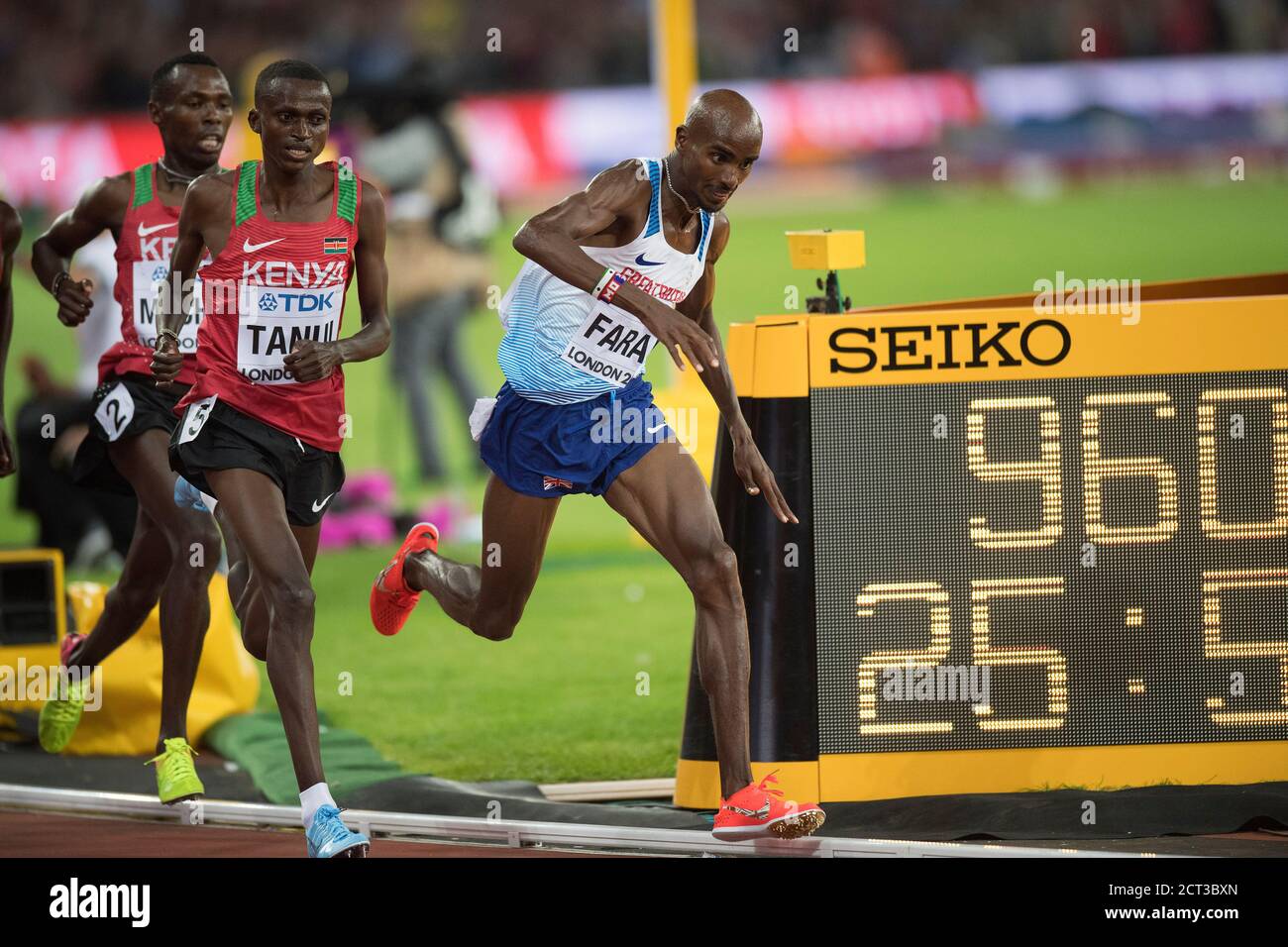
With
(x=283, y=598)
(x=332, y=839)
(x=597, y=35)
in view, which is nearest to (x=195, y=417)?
(x=283, y=598)

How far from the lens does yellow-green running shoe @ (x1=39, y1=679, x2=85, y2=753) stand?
7707 mm

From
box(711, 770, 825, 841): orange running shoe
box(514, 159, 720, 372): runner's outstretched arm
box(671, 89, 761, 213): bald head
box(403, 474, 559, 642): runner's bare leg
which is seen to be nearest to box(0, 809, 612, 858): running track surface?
box(711, 770, 825, 841): orange running shoe

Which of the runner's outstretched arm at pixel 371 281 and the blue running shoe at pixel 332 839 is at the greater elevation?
the runner's outstretched arm at pixel 371 281

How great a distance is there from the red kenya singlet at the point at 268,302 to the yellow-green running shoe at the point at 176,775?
4.41ft

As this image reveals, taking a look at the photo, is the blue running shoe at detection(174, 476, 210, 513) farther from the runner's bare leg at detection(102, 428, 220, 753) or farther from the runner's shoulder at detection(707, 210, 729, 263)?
the runner's shoulder at detection(707, 210, 729, 263)

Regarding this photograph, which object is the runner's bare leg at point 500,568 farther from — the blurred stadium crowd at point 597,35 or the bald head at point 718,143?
the blurred stadium crowd at point 597,35

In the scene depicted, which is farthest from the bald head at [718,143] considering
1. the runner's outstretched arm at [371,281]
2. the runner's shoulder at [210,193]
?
the runner's shoulder at [210,193]

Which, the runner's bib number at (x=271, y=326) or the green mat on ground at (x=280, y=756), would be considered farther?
the green mat on ground at (x=280, y=756)

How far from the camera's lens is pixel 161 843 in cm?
673

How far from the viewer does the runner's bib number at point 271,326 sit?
6328 mm

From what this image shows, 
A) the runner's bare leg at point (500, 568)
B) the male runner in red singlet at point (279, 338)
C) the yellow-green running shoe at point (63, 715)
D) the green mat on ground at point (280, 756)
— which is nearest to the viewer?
the male runner in red singlet at point (279, 338)

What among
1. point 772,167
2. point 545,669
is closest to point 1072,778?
point 545,669

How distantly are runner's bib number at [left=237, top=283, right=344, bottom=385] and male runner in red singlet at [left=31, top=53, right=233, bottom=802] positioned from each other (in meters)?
0.80

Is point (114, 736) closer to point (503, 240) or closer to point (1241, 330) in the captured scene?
point (1241, 330)
